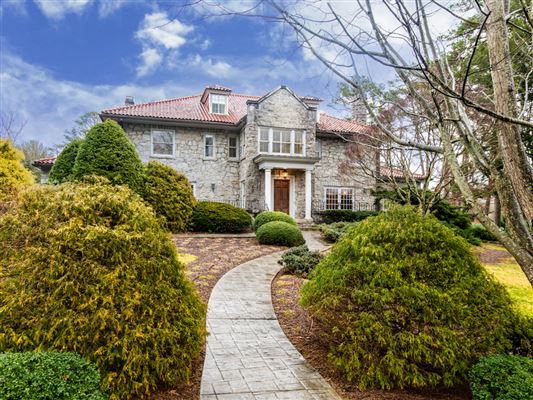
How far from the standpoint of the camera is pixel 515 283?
8266 mm

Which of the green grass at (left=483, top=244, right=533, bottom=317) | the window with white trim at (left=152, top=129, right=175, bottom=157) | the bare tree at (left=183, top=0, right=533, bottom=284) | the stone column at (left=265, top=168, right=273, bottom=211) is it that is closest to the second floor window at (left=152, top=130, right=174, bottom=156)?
the window with white trim at (left=152, top=129, right=175, bottom=157)

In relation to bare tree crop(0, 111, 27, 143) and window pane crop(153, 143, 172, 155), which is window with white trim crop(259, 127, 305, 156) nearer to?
window pane crop(153, 143, 172, 155)

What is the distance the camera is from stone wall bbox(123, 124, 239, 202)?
18.6 metres

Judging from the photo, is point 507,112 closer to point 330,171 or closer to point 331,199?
point 330,171

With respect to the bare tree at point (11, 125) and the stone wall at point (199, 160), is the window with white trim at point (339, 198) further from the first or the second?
the bare tree at point (11, 125)

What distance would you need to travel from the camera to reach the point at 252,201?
19.2 m

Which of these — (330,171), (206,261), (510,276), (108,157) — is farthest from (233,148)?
(510,276)

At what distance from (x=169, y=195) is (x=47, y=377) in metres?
12.0

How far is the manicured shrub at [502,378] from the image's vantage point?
2.49 metres

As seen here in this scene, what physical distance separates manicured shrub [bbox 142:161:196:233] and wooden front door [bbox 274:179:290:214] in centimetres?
667

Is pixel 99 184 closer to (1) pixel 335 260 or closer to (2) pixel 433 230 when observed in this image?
(1) pixel 335 260

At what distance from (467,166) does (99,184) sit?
848 cm

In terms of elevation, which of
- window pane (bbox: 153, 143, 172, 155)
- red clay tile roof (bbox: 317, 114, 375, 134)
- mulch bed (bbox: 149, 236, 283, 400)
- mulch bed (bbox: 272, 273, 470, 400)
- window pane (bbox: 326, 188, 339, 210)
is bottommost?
mulch bed (bbox: 272, 273, 470, 400)

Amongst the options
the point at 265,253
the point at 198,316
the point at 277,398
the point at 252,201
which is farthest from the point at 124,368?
the point at 252,201
